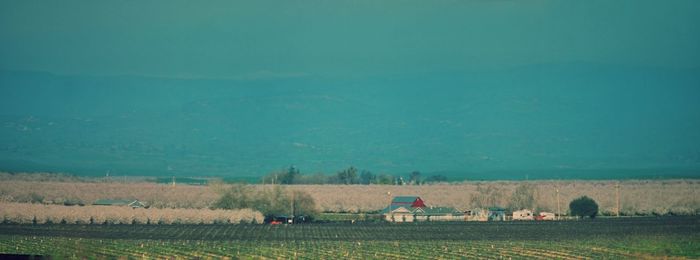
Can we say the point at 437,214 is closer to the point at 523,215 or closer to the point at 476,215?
the point at 476,215

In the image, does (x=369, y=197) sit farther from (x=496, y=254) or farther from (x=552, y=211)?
(x=496, y=254)

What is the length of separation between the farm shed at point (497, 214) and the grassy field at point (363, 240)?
15447 millimetres

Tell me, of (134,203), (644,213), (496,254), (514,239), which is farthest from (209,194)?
(496,254)

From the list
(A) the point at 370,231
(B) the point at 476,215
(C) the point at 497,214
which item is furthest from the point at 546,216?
(A) the point at 370,231

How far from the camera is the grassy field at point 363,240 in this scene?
172 feet

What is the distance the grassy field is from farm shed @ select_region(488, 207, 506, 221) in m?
15.4

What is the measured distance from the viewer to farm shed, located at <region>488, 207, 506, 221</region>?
9931 cm

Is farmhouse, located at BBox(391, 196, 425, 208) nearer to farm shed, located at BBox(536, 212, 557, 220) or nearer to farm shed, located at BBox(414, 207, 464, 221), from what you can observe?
farm shed, located at BBox(414, 207, 464, 221)

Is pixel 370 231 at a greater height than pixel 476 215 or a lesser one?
lesser

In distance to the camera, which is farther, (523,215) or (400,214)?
(523,215)

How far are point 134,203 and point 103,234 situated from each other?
126ft

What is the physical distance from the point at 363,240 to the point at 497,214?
39246 millimetres

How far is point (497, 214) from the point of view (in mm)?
101875

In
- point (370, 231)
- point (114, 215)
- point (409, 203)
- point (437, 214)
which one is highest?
point (409, 203)
